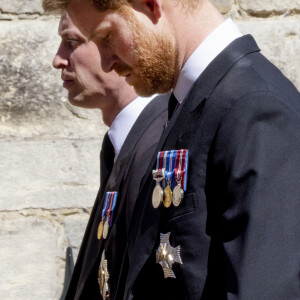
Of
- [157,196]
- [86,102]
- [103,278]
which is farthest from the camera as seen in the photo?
[86,102]

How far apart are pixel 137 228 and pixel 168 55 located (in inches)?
15.4

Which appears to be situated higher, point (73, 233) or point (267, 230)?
point (267, 230)

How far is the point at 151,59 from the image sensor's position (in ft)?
5.82

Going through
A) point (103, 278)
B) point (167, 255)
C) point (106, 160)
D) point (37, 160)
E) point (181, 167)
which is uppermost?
point (181, 167)

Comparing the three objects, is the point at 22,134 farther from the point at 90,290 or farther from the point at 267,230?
the point at 267,230

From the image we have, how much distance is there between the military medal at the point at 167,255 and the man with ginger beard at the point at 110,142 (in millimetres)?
482

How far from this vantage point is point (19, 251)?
335 centimetres

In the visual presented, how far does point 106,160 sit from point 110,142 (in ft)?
0.23

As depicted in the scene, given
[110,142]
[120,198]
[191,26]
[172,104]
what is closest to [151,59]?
[191,26]

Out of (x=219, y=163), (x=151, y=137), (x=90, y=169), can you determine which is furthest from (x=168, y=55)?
(x=90, y=169)

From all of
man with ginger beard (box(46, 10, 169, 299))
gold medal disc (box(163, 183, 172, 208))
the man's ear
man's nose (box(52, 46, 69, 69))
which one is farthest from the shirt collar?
man's nose (box(52, 46, 69, 69))

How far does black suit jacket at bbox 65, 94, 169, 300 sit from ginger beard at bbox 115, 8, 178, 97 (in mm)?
482

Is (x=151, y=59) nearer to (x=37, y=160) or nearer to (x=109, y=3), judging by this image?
(x=109, y=3)

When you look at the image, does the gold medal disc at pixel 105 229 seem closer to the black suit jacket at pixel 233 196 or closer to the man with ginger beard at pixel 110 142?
the man with ginger beard at pixel 110 142
